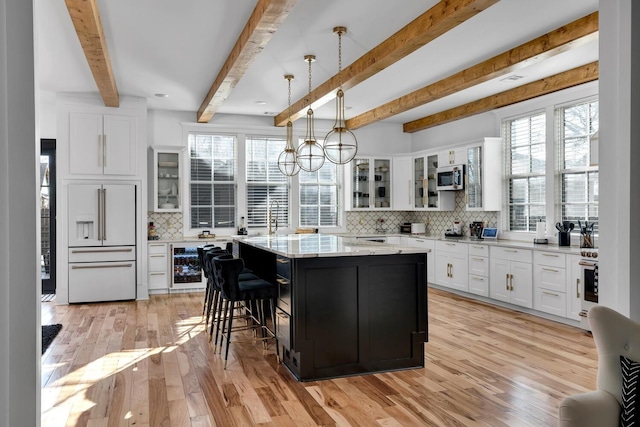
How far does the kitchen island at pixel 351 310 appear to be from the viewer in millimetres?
3955

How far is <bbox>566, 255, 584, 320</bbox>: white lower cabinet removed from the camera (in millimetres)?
5496

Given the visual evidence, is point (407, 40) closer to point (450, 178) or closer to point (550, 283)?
point (550, 283)

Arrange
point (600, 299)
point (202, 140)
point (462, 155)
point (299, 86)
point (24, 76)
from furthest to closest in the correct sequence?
point (202, 140), point (462, 155), point (299, 86), point (600, 299), point (24, 76)

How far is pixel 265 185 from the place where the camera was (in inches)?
350

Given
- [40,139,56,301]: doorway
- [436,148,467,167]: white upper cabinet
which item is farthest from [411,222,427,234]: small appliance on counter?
[40,139,56,301]: doorway

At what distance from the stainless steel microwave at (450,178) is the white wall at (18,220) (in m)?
6.56

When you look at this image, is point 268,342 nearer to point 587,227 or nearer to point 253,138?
point 587,227

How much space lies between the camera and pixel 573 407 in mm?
1803

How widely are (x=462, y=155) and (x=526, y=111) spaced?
1150 millimetres

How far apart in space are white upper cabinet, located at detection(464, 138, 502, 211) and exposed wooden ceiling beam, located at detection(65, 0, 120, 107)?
16.6ft

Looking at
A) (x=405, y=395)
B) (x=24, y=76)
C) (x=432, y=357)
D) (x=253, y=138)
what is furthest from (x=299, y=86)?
(x=24, y=76)

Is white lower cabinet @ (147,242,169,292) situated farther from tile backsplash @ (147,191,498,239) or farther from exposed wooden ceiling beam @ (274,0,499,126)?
exposed wooden ceiling beam @ (274,0,499,126)

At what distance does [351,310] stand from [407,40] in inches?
93.2

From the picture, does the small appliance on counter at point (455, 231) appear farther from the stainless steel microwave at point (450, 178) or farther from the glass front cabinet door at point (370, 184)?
the glass front cabinet door at point (370, 184)
